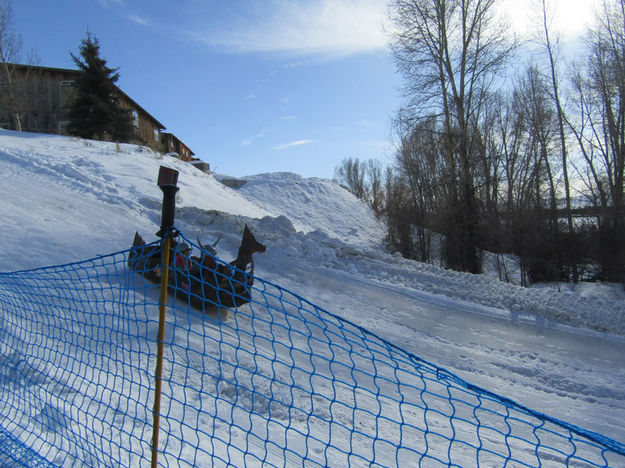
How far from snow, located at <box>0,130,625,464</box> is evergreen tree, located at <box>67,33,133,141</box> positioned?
33.0ft

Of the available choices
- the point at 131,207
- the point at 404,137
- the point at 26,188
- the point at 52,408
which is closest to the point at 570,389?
the point at 52,408

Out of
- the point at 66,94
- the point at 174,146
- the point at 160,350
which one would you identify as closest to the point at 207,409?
the point at 160,350

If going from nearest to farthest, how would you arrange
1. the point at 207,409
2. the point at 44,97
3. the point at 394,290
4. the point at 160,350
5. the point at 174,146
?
the point at 160,350 < the point at 207,409 < the point at 394,290 < the point at 44,97 < the point at 174,146

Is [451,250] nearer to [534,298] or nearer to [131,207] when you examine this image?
[534,298]

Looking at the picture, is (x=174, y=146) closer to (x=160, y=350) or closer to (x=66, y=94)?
(x=66, y=94)

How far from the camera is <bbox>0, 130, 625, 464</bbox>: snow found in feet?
13.8

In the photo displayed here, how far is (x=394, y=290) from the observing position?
6.34m

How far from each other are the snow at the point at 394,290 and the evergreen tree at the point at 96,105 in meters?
10.1

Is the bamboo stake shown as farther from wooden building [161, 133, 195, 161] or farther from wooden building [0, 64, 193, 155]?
wooden building [161, 133, 195, 161]

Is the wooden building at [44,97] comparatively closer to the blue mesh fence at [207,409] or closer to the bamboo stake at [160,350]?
the blue mesh fence at [207,409]

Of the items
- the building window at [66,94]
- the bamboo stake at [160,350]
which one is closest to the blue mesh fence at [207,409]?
the bamboo stake at [160,350]

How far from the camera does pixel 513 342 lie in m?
4.97

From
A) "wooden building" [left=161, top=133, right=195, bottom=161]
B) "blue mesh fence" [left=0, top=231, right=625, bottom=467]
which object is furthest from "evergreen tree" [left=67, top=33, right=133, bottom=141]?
"blue mesh fence" [left=0, top=231, right=625, bottom=467]

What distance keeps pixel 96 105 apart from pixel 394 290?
19172 millimetres
